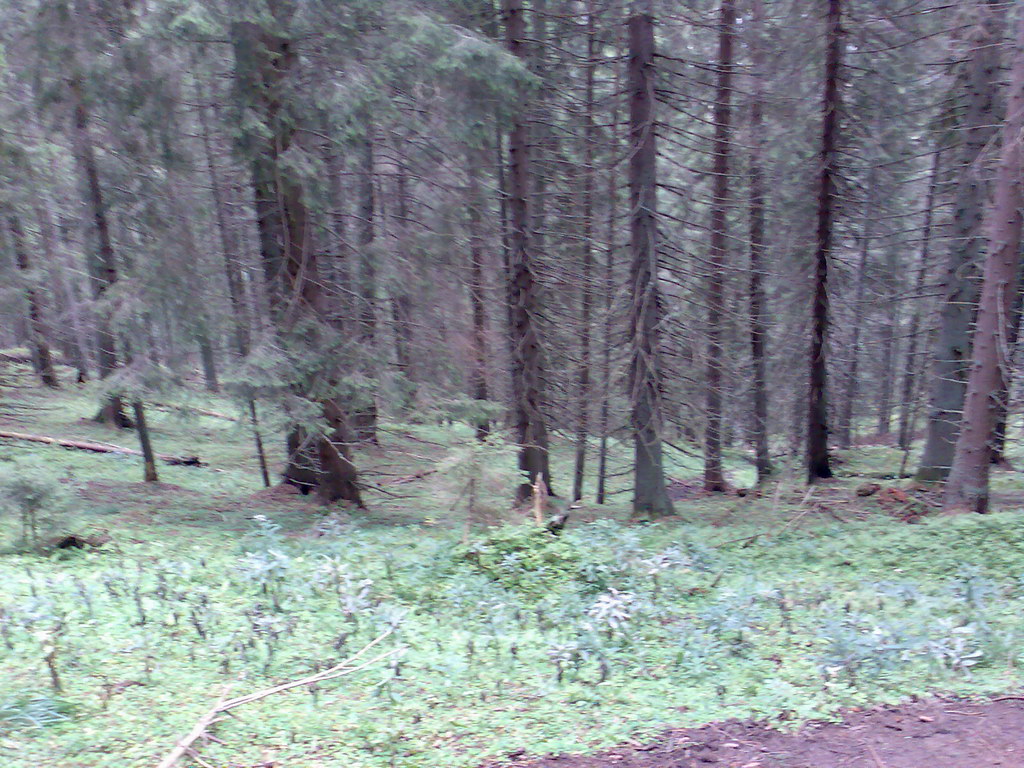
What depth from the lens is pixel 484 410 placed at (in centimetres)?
1232

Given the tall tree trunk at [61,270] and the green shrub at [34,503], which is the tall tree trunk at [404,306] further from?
the tall tree trunk at [61,270]

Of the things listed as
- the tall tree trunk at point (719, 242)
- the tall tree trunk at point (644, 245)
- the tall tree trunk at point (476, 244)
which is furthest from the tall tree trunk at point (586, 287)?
the tall tree trunk at point (719, 242)

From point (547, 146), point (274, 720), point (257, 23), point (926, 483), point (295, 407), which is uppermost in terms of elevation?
point (257, 23)

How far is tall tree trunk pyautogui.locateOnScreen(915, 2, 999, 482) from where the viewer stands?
1173 centimetres

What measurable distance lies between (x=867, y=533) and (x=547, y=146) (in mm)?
8536

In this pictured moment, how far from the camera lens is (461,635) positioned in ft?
21.2

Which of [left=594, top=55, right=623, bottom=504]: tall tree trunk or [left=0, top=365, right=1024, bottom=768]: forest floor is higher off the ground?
[left=594, top=55, right=623, bottom=504]: tall tree trunk

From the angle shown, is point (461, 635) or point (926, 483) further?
point (926, 483)

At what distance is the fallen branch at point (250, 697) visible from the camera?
4.25 metres

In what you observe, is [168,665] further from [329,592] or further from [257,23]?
[257,23]

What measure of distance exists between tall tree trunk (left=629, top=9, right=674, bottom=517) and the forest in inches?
2.5

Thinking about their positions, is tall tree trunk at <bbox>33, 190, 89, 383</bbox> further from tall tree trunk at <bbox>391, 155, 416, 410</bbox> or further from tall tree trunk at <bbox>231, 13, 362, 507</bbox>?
tall tree trunk at <bbox>391, 155, 416, 410</bbox>

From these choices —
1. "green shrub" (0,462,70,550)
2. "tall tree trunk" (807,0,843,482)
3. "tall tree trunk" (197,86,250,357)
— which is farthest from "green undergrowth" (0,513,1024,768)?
"tall tree trunk" (807,0,843,482)

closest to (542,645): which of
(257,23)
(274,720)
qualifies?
(274,720)
